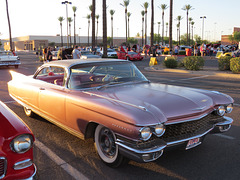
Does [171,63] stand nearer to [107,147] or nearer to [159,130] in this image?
[107,147]

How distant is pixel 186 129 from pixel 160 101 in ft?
1.73

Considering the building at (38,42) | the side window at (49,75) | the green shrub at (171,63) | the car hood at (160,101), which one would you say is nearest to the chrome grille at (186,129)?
the car hood at (160,101)

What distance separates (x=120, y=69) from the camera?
193 inches

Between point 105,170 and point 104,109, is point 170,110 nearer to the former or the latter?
point 104,109

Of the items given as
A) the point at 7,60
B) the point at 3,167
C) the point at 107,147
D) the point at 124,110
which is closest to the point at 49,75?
the point at 107,147

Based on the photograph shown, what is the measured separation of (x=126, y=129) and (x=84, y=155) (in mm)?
1356

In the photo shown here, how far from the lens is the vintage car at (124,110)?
10.1ft

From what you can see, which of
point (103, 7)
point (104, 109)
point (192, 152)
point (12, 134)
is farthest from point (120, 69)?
point (103, 7)

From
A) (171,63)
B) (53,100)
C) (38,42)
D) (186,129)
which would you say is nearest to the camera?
(186,129)

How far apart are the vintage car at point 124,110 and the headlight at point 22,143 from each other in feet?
3.57

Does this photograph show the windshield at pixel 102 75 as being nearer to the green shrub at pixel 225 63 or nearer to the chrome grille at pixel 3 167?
the chrome grille at pixel 3 167

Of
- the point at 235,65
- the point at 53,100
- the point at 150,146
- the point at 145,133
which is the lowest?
the point at 150,146

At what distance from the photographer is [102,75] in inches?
191

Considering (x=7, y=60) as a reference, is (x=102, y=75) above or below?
below
